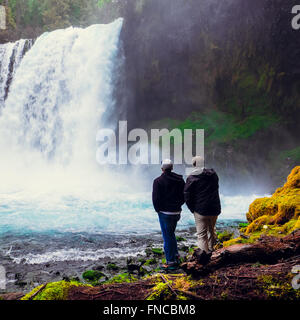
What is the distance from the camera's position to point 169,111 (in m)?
17.8

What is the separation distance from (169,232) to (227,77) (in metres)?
13.1

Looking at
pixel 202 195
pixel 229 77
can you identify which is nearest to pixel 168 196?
pixel 202 195

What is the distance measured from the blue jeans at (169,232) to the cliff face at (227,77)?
36.7ft

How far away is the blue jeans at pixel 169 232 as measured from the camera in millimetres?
4629

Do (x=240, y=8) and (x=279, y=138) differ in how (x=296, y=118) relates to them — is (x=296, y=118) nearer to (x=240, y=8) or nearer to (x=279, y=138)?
(x=279, y=138)

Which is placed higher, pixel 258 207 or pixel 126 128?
pixel 126 128

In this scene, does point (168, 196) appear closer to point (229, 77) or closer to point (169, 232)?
point (169, 232)

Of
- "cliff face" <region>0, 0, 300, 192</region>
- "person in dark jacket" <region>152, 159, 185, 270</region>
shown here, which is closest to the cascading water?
"cliff face" <region>0, 0, 300, 192</region>

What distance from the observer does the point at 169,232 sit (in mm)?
4711

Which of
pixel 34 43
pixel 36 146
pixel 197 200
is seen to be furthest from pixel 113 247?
pixel 34 43

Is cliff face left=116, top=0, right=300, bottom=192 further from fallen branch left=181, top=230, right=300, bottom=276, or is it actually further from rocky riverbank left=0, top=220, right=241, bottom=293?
fallen branch left=181, top=230, right=300, bottom=276

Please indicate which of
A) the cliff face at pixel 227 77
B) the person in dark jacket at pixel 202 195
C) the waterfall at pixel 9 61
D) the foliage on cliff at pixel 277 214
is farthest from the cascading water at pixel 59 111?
the person in dark jacket at pixel 202 195

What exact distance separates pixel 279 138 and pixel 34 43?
16891 millimetres

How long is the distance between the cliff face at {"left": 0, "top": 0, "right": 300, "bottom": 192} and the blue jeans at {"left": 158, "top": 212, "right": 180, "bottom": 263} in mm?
11194
